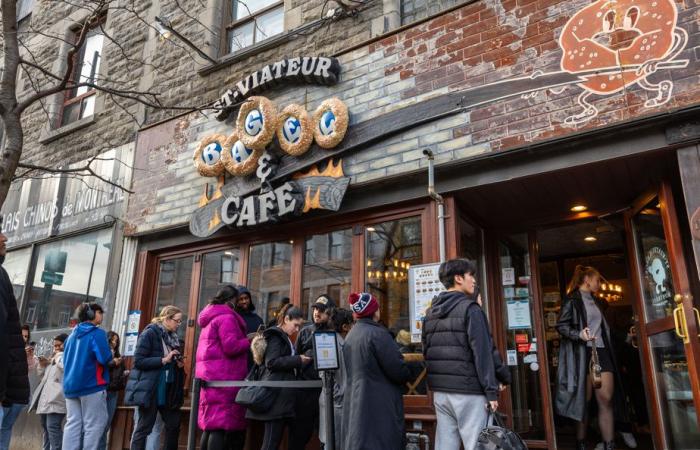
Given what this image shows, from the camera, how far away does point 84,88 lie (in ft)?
35.4

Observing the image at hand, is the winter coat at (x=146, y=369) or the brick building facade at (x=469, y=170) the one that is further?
the winter coat at (x=146, y=369)

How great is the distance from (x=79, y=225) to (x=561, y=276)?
7835 millimetres

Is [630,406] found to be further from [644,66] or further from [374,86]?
[374,86]

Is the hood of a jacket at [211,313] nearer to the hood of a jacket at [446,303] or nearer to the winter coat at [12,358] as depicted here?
the winter coat at [12,358]

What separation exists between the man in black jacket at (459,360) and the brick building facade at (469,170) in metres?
1.29

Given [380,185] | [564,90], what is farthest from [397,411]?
[564,90]

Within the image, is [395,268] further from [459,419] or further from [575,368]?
[459,419]

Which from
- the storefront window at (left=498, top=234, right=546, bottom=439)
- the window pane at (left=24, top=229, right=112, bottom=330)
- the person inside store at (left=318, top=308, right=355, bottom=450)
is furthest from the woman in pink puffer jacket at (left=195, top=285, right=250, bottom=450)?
the window pane at (left=24, top=229, right=112, bottom=330)

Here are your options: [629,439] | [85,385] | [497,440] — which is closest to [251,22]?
[85,385]

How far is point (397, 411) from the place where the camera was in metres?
4.13

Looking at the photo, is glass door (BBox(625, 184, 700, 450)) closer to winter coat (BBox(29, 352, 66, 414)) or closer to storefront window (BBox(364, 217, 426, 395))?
storefront window (BBox(364, 217, 426, 395))

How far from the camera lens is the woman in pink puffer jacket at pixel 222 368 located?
5.09 meters

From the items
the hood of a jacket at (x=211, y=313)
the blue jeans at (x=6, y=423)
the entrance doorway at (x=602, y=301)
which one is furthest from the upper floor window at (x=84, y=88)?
the entrance doorway at (x=602, y=301)

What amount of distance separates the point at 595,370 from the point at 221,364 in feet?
11.9
